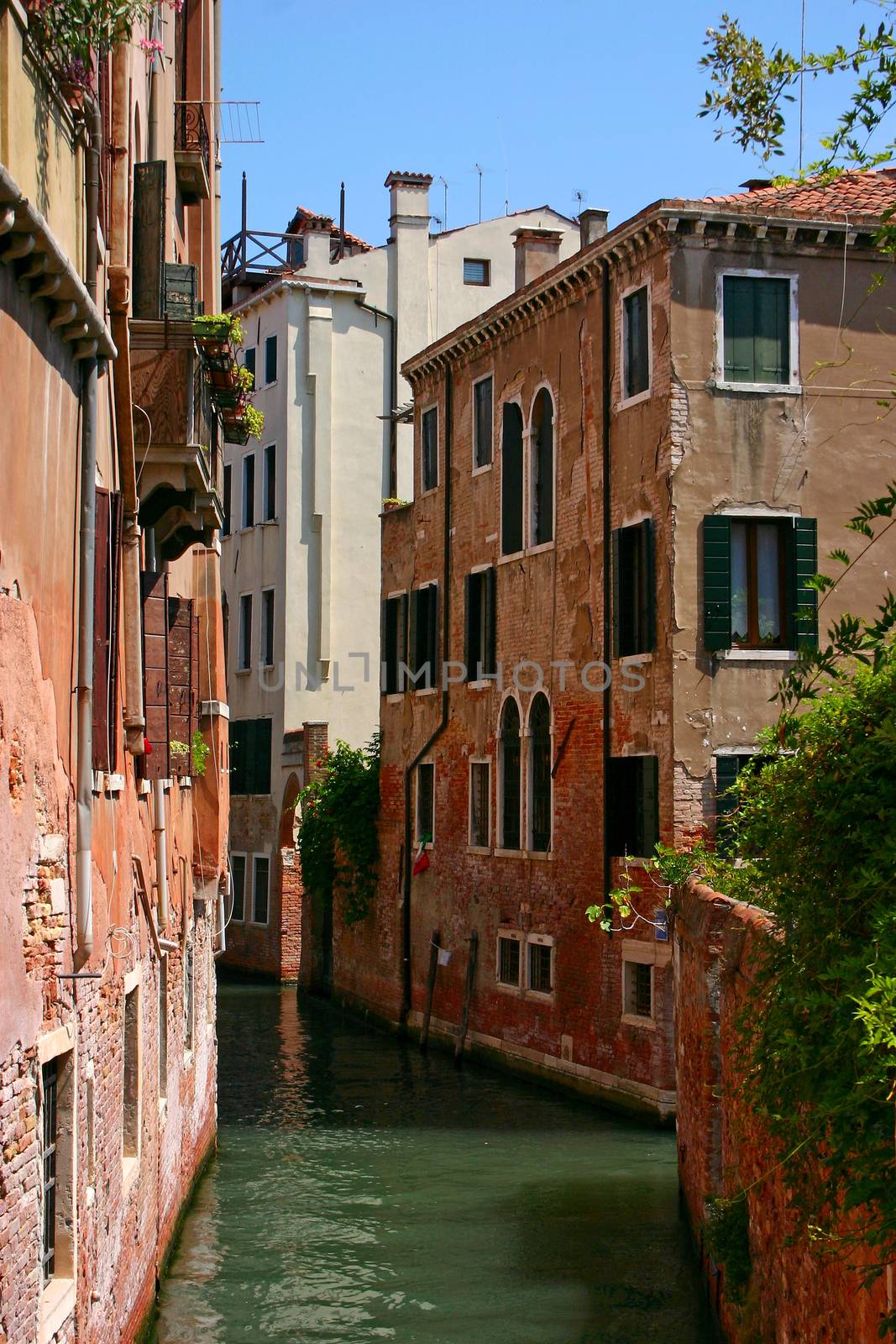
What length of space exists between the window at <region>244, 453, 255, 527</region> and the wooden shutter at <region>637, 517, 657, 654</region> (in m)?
16.7

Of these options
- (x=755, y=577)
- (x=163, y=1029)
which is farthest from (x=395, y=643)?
(x=163, y=1029)

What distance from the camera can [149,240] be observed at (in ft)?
33.1

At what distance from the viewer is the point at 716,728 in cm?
1734

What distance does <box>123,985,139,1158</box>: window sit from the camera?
362 inches

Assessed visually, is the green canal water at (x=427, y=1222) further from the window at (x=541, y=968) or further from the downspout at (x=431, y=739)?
the downspout at (x=431, y=739)

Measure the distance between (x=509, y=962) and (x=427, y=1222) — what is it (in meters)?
7.82

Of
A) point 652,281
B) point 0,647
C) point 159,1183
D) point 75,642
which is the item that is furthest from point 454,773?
point 0,647

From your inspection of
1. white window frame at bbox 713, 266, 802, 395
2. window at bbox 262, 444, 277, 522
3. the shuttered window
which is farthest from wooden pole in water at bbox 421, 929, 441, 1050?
the shuttered window

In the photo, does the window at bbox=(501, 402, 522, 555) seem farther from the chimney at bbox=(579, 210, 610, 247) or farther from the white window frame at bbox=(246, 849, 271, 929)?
the white window frame at bbox=(246, 849, 271, 929)

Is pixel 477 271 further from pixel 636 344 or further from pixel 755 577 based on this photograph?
pixel 755 577

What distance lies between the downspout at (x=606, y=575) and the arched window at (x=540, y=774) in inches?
65.4

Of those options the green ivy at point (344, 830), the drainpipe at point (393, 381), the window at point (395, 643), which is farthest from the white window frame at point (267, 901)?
the window at point (395, 643)

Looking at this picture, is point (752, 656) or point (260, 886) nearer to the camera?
point (752, 656)

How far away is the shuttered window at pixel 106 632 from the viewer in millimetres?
7543
